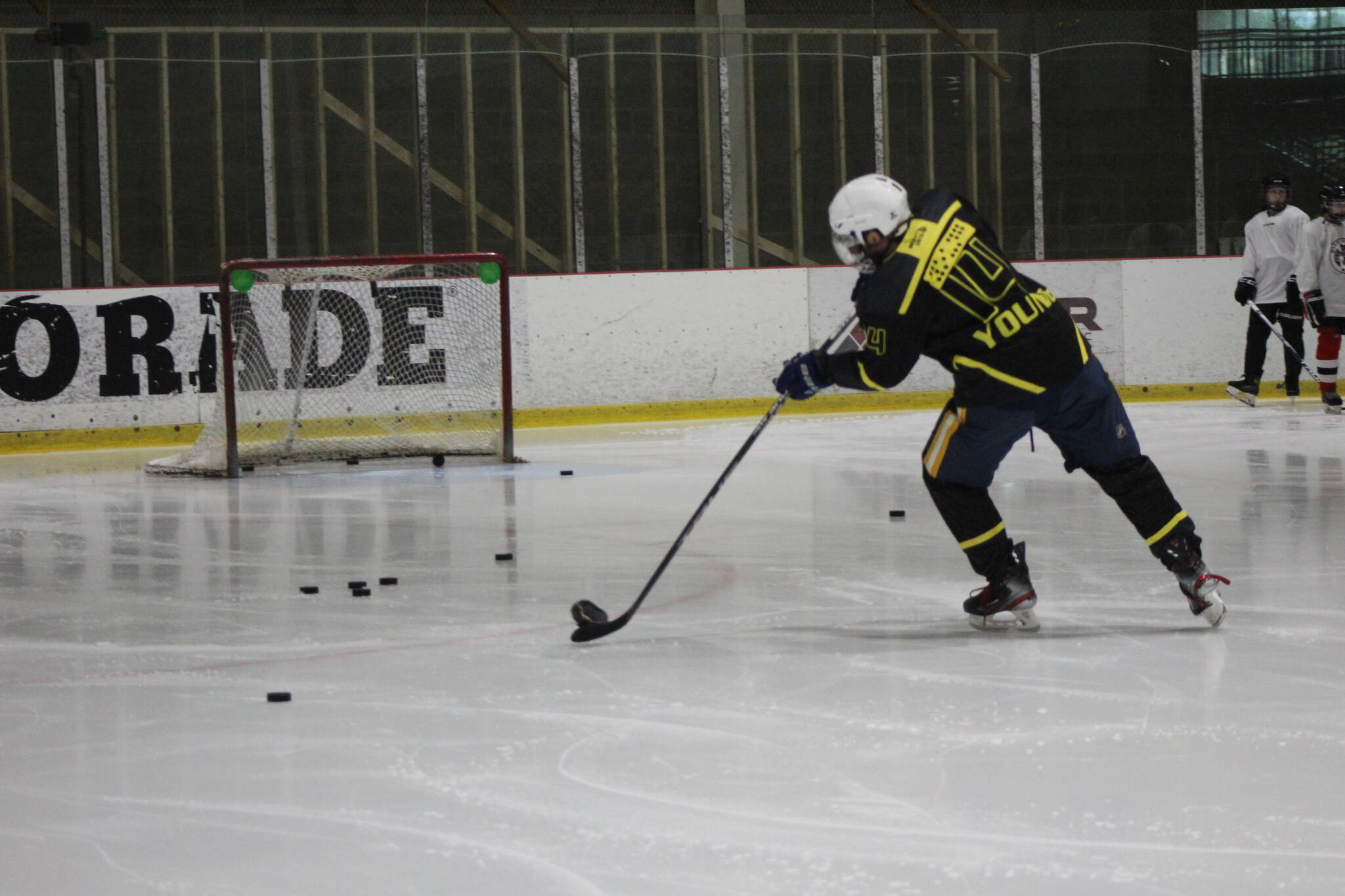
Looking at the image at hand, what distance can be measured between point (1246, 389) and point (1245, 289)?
1.89ft

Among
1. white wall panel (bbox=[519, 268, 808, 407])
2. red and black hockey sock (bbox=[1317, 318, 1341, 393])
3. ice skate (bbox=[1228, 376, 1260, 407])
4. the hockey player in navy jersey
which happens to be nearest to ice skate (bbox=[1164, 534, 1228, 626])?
Answer: the hockey player in navy jersey

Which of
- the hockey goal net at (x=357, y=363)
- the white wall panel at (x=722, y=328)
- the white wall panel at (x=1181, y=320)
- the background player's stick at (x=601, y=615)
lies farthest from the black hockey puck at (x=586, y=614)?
the white wall panel at (x=1181, y=320)

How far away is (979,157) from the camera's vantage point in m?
11.5

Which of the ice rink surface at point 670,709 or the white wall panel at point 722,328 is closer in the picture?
the ice rink surface at point 670,709

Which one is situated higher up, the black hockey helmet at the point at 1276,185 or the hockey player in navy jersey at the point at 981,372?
the black hockey helmet at the point at 1276,185

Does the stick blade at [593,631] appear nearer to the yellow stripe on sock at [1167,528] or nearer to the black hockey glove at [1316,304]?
the yellow stripe on sock at [1167,528]

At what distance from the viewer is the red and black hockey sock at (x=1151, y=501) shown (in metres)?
3.76

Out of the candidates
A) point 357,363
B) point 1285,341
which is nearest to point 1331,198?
point 1285,341

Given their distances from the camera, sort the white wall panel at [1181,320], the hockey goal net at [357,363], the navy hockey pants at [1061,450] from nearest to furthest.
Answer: the navy hockey pants at [1061,450], the hockey goal net at [357,363], the white wall panel at [1181,320]

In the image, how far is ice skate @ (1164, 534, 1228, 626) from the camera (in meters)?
3.72

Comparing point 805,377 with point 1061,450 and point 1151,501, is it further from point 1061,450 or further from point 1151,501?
A: point 1151,501

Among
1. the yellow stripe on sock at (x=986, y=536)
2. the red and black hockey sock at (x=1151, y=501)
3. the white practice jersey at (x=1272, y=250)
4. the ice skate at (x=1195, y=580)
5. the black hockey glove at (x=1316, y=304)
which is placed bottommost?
the ice skate at (x=1195, y=580)

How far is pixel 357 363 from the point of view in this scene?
888 cm

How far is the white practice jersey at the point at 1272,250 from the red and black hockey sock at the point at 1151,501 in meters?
6.73
